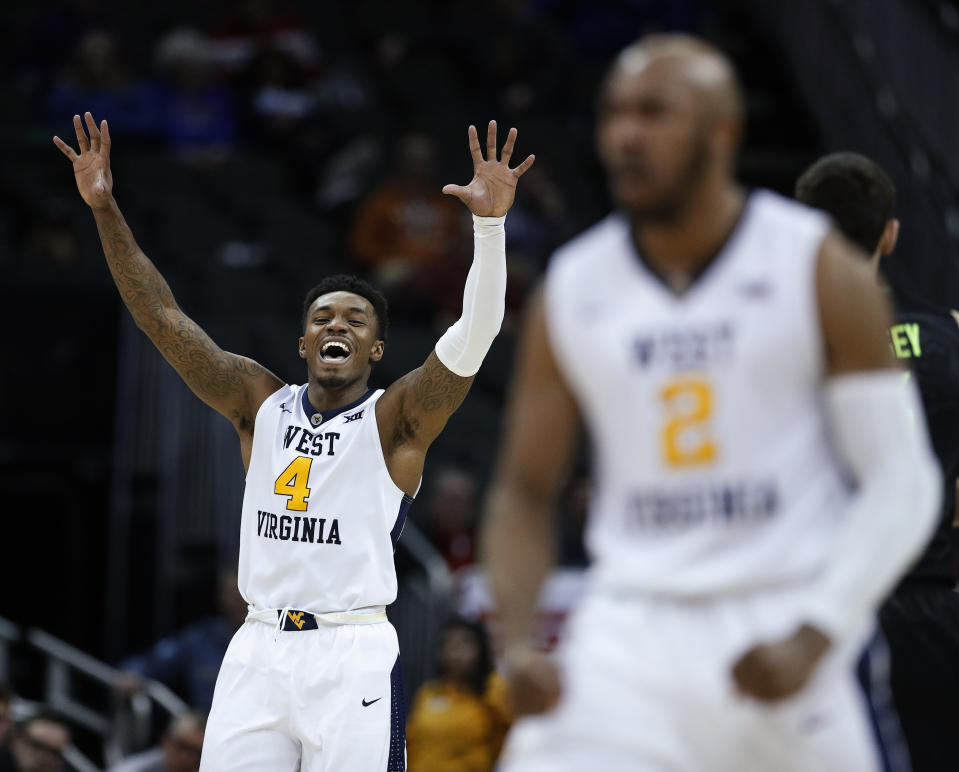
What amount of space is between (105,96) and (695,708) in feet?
44.1

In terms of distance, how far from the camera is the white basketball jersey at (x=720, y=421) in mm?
3516

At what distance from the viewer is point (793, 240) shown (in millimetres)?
3596

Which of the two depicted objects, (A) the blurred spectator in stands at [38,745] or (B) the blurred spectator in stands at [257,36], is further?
(B) the blurred spectator in stands at [257,36]

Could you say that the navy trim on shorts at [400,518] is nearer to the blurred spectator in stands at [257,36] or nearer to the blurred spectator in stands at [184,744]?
the blurred spectator in stands at [184,744]

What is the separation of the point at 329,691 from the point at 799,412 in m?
2.92

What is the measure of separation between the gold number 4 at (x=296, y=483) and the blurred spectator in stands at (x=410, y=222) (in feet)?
27.0

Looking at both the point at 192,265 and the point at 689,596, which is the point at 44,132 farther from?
the point at 689,596

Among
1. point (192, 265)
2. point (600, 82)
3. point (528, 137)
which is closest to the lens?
point (192, 265)

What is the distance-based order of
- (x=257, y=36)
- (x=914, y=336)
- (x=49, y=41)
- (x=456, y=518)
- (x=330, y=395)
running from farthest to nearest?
1. (x=257, y=36)
2. (x=49, y=41)
3. (x=456, y=518)
4. (x=330, y=395)
5. (x=914, y=336)

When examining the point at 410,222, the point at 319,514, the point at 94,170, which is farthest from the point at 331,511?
the point at 410,222

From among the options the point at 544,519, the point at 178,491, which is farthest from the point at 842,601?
the point at 178,491

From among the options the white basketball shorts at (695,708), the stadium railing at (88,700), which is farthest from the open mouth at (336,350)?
the stadium railing at (88,700)

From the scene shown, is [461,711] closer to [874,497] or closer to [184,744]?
[184,744]

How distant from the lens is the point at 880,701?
4.29m
